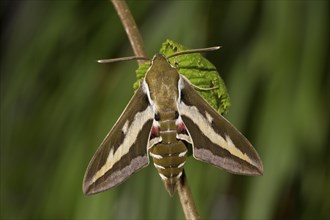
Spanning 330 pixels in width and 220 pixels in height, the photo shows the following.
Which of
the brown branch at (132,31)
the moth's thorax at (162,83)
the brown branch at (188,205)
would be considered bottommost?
the brown branch at (188,205)

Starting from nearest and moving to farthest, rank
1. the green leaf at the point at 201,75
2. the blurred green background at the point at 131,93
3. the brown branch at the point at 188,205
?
1. the brown branch at the point at 188,205
2. the green leaf at the point at 201,75
3. the blurred green background at the point at 131,93

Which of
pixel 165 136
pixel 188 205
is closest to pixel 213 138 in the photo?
pixel 165 136

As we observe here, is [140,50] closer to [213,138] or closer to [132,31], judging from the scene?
[132,31]

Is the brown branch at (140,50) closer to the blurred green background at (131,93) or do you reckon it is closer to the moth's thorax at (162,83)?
the moth's thorax at (162,83)

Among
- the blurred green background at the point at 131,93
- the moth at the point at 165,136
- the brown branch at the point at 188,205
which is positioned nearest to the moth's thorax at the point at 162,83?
the moth at the point at 165,136

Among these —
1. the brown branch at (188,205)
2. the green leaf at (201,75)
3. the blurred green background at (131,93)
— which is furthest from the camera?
the blurred green background at (131,93)

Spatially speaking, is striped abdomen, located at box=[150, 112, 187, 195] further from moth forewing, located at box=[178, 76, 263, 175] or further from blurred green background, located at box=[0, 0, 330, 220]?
blurred green background, located at box=[0, 0, 330, 220]

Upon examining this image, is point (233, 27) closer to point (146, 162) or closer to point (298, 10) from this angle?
point (298, 10)

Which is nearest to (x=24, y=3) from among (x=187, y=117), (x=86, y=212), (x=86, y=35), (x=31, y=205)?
(x=86, y=35)
